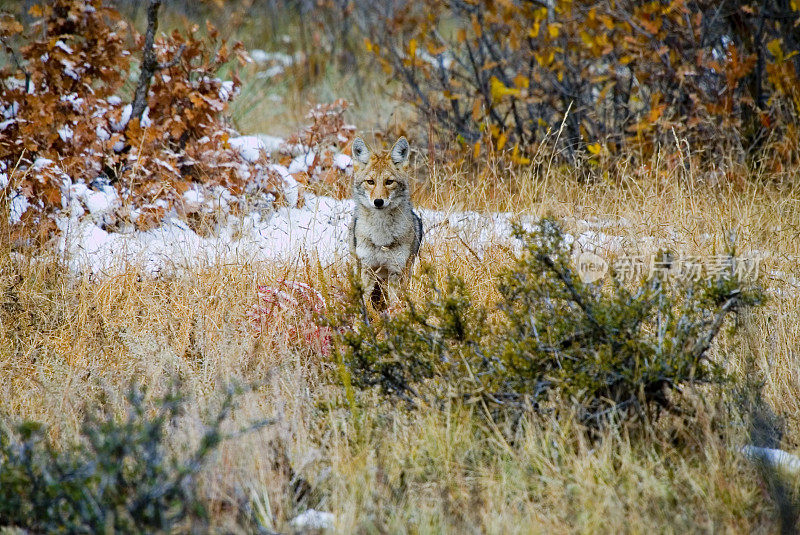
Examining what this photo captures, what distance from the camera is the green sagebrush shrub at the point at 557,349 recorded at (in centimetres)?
341

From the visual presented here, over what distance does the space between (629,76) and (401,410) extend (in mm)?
5934

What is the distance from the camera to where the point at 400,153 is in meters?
6.18

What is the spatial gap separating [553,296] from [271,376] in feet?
5.18

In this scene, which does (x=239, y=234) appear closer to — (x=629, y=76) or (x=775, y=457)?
(x=775, y=457)

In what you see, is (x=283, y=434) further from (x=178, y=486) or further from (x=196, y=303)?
(x=196, y=303)

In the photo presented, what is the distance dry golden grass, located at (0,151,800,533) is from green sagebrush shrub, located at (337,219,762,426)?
145mm

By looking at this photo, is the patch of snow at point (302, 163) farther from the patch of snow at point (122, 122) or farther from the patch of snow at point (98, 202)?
the patch of snow at point (98, 202)

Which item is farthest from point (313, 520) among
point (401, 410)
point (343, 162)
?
point (343, 162)

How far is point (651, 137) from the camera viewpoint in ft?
25.5

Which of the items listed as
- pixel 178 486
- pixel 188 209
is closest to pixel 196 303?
pixel 188 209

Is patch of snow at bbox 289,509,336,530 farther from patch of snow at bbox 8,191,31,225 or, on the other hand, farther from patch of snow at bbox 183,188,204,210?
patch of snow at bbox 8,191,31,225

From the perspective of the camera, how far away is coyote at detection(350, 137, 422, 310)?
5.70 m

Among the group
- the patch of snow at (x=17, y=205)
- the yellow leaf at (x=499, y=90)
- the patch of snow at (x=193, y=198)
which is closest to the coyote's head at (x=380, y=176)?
the patch of snow at (x=193, y=198)

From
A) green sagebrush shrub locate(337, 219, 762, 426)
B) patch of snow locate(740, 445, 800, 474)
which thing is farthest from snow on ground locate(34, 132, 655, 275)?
patch of snow locate(740, 445, 800, 474)
